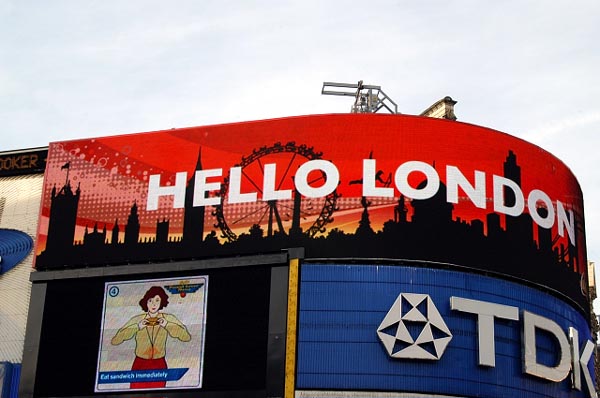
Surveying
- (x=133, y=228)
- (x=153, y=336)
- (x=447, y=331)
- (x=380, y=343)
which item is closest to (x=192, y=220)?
(x=133, y=228)

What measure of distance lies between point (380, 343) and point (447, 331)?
13.1ft

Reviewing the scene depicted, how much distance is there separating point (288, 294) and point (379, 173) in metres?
9.36

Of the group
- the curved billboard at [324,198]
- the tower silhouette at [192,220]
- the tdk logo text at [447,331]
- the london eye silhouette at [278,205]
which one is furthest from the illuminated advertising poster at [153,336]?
the tdk logo text at [447,331]

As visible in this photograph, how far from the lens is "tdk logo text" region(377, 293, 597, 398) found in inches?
2327

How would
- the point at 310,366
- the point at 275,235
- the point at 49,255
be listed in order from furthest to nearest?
1. the point at 49,255
2. the point at 275,235
3. the point at 310,366

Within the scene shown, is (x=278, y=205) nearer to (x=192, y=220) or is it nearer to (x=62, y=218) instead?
(x=192, y=220)

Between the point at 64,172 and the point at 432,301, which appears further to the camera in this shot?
the point at 64,172

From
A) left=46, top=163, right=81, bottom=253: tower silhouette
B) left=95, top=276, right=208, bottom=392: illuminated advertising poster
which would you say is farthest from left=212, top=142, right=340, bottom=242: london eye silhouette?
left=46, top=163, right=81, bottom=253: tower silhouette

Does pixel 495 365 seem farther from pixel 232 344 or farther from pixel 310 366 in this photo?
pixel 232 344

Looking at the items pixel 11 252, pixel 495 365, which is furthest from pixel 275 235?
pixel 11 252

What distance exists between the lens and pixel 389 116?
212 ft

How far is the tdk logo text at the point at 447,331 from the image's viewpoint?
5909 cm

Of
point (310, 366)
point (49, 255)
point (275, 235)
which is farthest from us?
point (49, 255)

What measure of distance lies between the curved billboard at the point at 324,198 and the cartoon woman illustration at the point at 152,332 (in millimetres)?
2856
